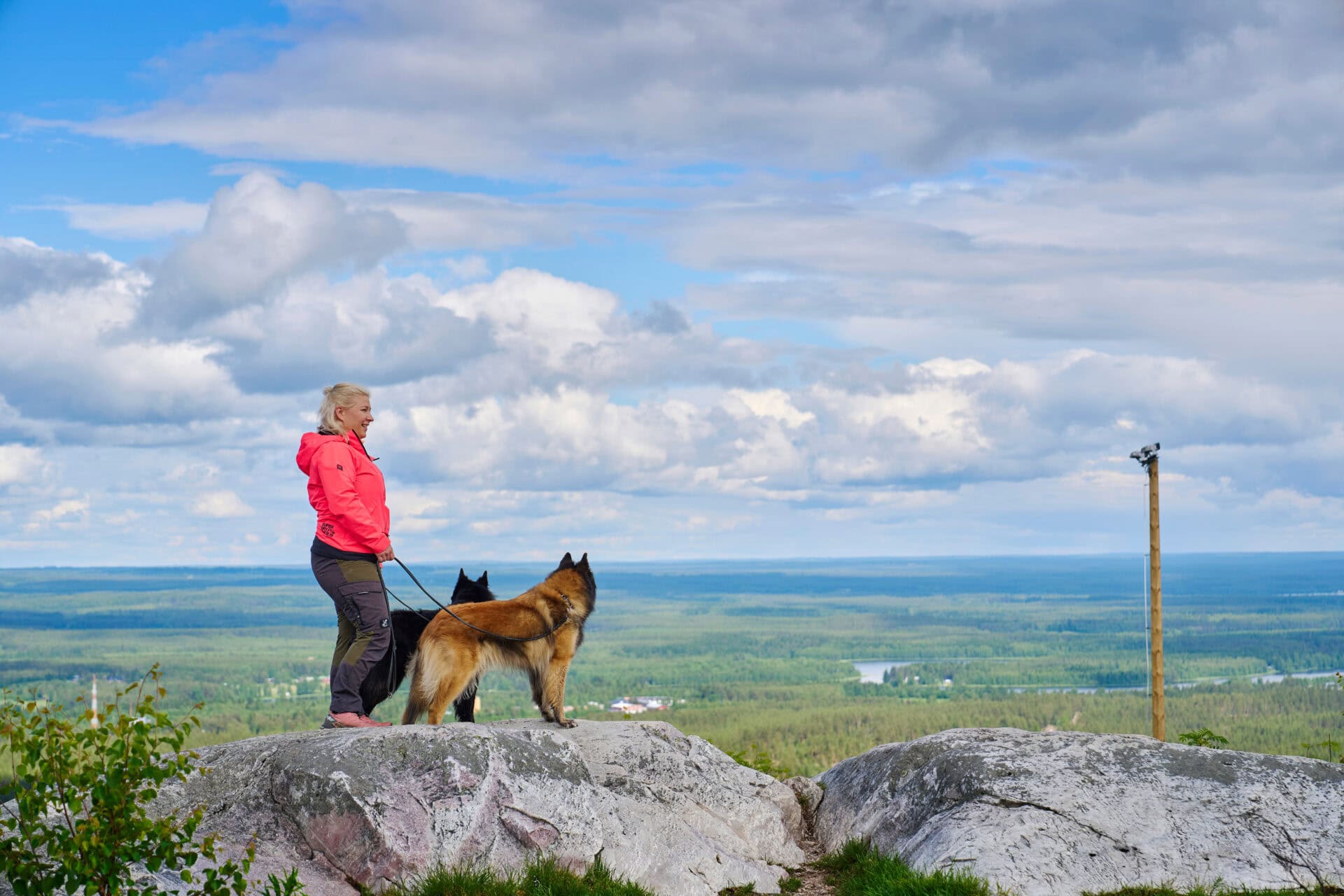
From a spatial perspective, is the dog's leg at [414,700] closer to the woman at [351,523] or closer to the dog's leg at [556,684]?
the woman at [351,523]

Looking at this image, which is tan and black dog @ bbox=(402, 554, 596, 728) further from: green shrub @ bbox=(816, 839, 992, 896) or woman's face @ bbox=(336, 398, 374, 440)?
green shrub @ bbox=(816, 839, 992, 896)

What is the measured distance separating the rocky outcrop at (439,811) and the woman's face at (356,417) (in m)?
2.34

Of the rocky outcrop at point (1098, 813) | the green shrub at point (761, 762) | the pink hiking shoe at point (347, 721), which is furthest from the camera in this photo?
the green shrub at point (761, 762)

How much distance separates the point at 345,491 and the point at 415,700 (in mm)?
2022

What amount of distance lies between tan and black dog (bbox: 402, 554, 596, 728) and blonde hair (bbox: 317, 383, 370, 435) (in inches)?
73.0

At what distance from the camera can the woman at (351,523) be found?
852 centimetres

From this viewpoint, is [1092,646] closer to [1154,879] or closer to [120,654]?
[120,654]

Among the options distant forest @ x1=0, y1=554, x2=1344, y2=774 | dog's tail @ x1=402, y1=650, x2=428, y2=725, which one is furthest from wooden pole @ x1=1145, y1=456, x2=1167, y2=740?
dog's tail @ x1=402, y1=650, x2=428, y2=725

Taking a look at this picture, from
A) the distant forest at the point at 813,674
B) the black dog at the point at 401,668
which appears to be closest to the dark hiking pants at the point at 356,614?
the black dog at the point at 401,668

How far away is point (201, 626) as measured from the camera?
17888 cm

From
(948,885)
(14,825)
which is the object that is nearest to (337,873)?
(14,825)

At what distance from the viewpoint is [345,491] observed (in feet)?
27.8

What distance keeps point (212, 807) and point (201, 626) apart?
615 feet

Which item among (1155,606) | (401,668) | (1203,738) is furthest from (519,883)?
(1155,606)
